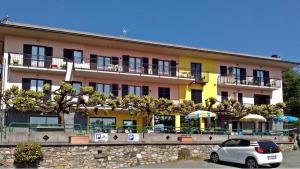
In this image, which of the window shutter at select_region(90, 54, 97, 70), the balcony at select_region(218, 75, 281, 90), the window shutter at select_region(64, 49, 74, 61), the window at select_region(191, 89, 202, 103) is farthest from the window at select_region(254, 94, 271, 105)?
the window shutter at select_region(64, 49, 74, 61)

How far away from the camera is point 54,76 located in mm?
30984

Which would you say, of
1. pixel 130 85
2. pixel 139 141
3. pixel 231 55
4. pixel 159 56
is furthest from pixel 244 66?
pixel 139 141

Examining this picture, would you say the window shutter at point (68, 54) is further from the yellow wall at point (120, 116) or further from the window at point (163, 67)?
the window at point (163, 67)

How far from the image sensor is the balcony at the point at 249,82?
3828 cm

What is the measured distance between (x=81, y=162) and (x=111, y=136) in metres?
2.83

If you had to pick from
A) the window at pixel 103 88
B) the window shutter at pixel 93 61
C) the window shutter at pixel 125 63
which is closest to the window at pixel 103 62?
the window shutter at pixel 93 61

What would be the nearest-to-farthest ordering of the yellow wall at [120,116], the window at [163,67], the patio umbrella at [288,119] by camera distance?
the yellow wall at [120,116] → the patio umbrella at [288,119] → the window at [163,67]

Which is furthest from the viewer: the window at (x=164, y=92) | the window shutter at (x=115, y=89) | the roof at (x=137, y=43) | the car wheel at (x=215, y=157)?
the window at (x=164, y=92)

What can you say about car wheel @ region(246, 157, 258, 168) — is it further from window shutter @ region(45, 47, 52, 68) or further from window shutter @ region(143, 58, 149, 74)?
window shutter @ region(45, 47, 52, 68)

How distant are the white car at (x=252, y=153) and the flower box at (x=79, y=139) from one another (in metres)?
8.05

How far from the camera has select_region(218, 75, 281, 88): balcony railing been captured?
126 ft

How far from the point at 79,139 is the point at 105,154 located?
1.84 meters

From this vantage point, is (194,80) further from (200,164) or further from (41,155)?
(41,155)

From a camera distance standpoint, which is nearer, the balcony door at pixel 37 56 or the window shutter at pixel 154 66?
the balcony door at pixel 37 56
